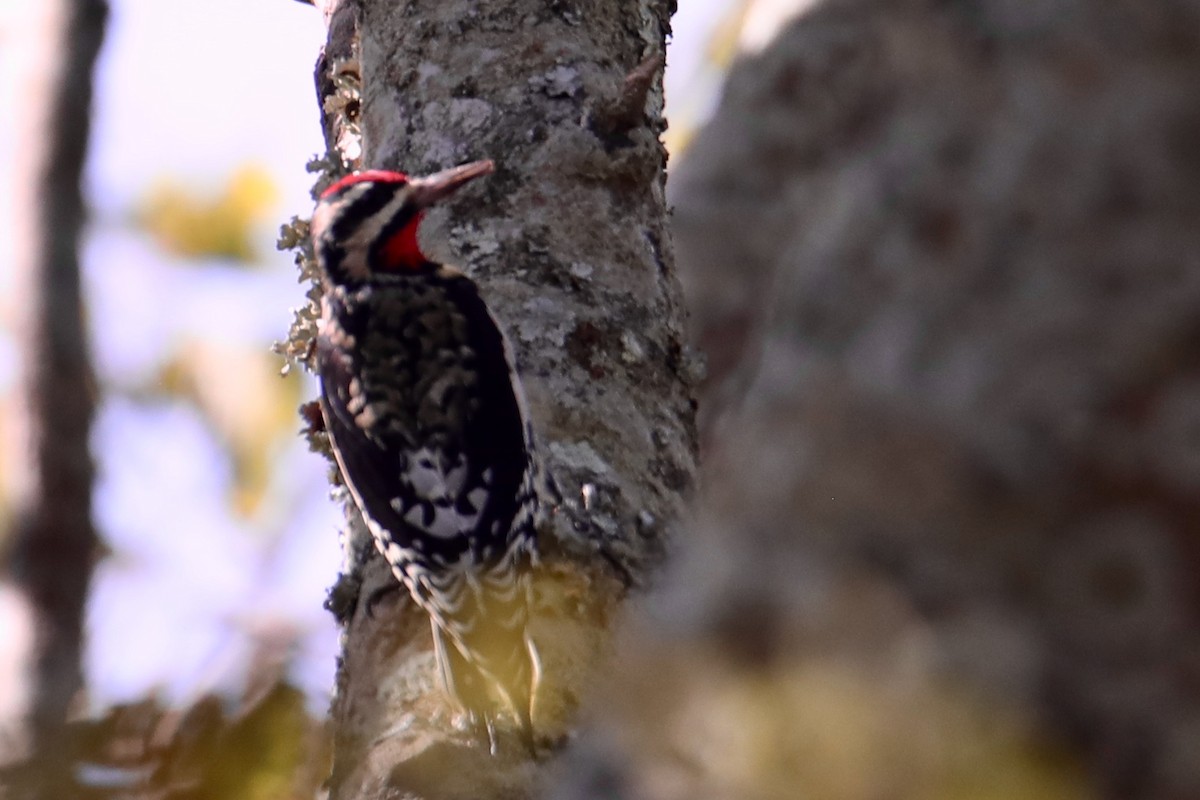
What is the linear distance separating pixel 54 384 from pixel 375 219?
1.73 meters

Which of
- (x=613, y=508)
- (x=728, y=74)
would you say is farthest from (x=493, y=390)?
(x=728, y=74)

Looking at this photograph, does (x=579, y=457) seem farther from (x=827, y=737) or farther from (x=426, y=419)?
(x=827, y=737)

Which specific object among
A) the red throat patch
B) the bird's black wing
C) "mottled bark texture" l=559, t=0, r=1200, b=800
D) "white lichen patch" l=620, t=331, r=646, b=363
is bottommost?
the bird's black wing

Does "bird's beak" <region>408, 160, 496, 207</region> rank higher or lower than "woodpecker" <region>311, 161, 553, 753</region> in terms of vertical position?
higher

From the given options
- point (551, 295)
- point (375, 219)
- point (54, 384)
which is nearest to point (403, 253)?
point (375, 219)

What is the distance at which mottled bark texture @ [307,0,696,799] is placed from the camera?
2.80 meters

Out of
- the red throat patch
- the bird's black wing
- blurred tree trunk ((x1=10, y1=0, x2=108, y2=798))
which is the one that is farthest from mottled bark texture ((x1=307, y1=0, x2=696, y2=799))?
blurred tree trunk ((x1=10, y1=0, x2=108, y2=798))

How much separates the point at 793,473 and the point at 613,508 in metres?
2.16

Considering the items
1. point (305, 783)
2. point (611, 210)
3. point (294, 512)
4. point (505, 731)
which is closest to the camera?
point (505, 731)

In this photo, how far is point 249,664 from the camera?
2.79 meters

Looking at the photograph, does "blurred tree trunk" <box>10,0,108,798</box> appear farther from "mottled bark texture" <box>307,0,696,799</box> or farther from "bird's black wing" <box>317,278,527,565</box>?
"bird's black wing" <box>317,278,527,565</box>

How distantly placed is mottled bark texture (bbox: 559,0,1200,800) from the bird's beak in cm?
251

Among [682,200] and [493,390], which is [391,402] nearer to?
[493,390]

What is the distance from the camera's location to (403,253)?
162 inches
